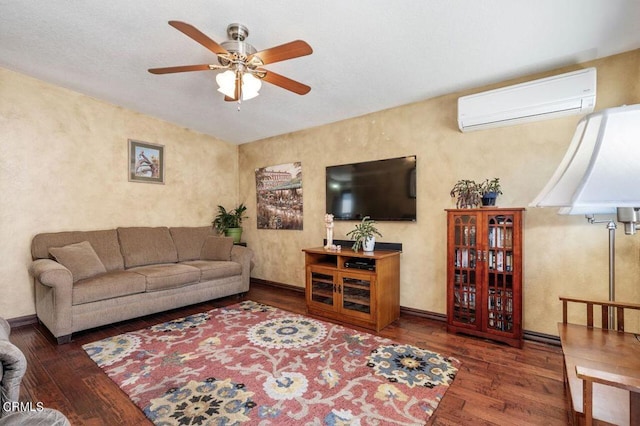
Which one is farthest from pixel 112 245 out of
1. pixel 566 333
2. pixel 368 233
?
pixel 566 333

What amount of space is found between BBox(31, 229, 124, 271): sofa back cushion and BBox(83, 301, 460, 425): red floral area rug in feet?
3.67

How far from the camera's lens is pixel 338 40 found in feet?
7.44

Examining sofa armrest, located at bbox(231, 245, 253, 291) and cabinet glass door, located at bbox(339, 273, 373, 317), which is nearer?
cabinet glass door, located at bbox(339, 273, 373, 317)

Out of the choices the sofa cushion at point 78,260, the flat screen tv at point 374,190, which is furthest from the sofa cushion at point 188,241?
the flat screen tv at point 374,190

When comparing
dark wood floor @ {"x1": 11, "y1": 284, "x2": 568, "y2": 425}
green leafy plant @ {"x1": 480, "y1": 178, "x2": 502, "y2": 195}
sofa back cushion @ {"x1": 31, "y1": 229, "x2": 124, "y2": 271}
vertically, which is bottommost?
dark wood floor @ {"x1": 11, "y1": 284, "x2": 568, "y2": 425}

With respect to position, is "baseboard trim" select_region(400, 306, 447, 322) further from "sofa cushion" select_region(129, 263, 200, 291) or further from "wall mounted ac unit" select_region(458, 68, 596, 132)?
"sofa cushion" select_region(129, 263, 200, 291)

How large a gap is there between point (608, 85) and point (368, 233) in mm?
2381

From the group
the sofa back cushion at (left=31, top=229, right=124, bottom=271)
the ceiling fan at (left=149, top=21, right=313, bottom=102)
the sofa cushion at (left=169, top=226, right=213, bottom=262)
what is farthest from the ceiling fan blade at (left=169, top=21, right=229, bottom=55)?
the sofa cushion at (left=169, top=226, right=213, bottom=262)

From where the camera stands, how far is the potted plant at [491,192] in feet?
8.68

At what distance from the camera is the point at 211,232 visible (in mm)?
4699

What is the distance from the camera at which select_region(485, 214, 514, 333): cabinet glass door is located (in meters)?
2.53

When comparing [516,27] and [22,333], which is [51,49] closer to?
[22,333]

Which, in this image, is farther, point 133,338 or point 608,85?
point 133,338

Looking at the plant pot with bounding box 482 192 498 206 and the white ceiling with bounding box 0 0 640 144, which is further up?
the white ceiling with bounding box 0 0 640 144
